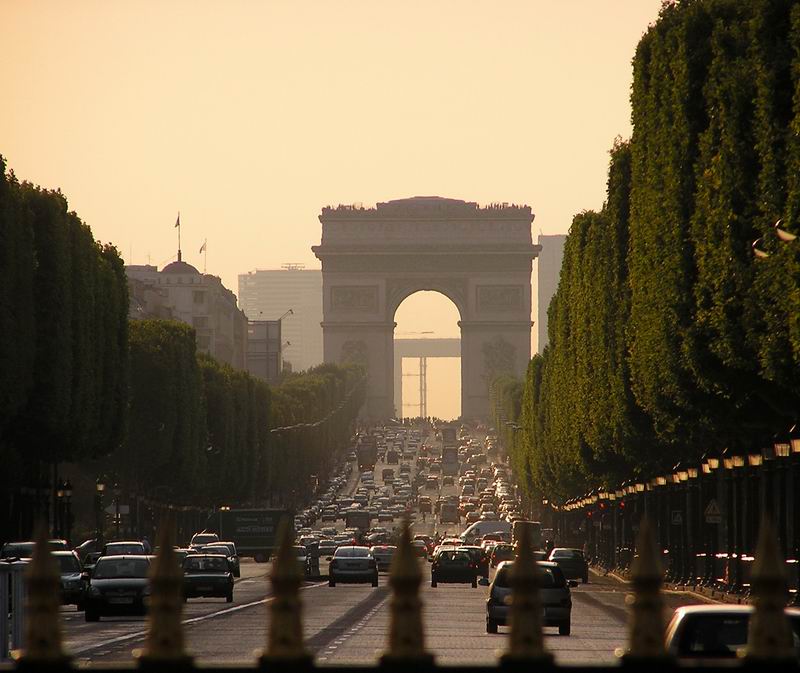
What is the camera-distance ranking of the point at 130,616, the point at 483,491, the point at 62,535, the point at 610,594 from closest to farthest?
the point at 130,616
the point at 610,594
the point at 62,535
the point at 483,491

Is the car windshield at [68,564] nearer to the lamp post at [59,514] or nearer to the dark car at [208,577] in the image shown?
the dark car at [208,577]

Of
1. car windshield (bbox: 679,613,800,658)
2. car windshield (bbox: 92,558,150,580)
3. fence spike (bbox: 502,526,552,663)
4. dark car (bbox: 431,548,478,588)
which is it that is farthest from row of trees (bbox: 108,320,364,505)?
fence spike (bbox: 502,526,552,663)

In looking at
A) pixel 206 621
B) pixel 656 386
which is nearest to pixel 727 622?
pixel 206 621

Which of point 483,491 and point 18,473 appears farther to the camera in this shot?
point 483,491

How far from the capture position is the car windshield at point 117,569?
1843 inches

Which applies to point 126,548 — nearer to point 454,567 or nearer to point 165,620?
point 454,567

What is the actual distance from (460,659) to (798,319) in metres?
12.3

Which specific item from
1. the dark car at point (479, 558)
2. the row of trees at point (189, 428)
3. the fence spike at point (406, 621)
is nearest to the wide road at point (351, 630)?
the dark car at point (479, 558)

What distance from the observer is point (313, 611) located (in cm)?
5000

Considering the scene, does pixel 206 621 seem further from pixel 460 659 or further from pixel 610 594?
pixel 610 594

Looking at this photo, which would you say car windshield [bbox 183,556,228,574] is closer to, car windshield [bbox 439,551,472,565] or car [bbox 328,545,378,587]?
car [bbox 328,545,378,587]

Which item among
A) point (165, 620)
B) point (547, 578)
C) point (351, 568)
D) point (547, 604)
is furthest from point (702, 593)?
point (165, 620)

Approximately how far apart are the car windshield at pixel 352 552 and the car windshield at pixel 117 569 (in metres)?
25.5

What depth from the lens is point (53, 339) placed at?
73.3 m
